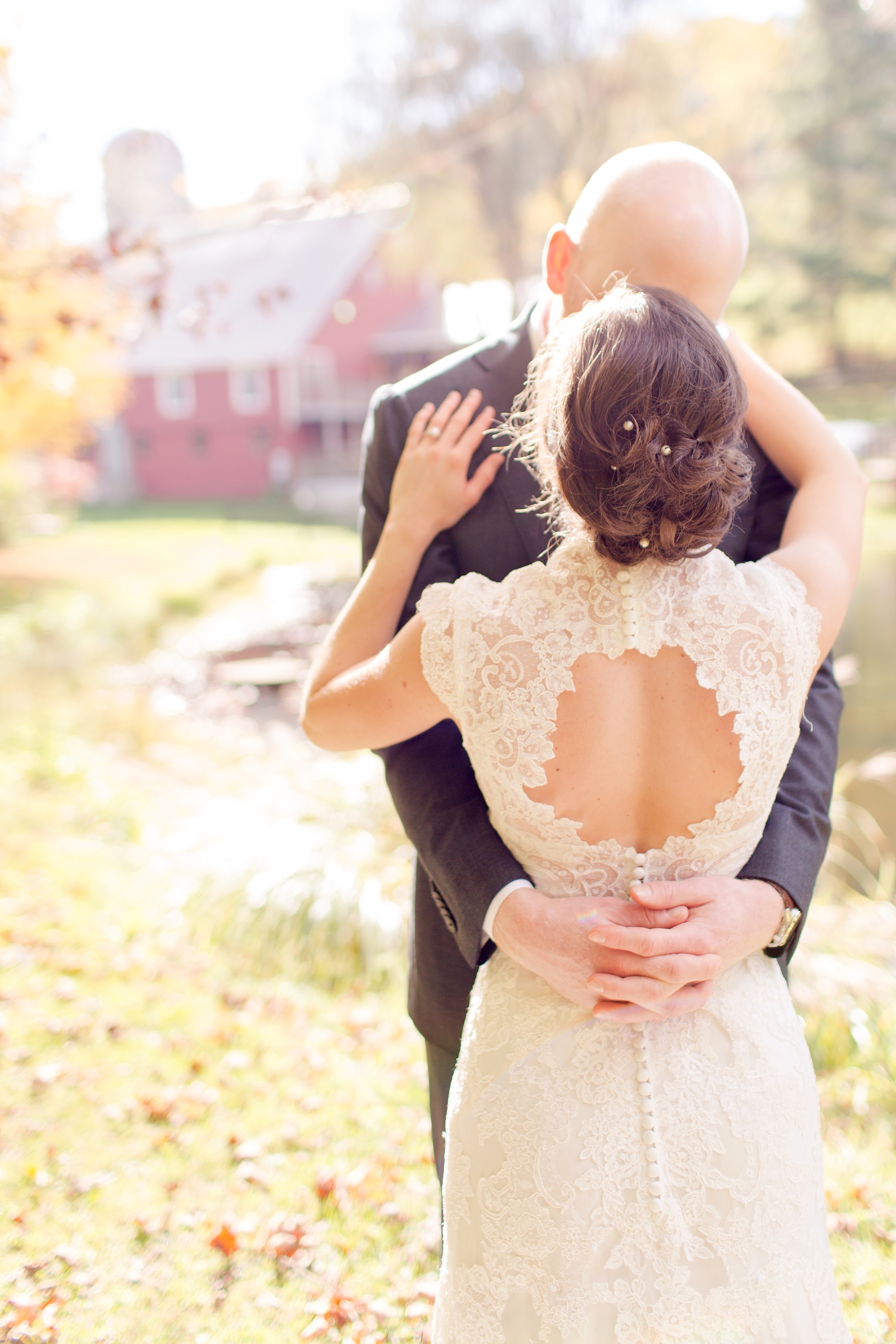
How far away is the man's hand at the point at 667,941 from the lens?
5.15ft

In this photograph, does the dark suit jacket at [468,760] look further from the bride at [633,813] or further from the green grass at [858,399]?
the green grass at [858,399]

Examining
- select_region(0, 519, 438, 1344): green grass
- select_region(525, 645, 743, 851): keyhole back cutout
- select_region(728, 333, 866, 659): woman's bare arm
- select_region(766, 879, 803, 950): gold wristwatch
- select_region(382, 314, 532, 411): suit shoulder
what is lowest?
select_region(0, 519, 438, 1344): green grass

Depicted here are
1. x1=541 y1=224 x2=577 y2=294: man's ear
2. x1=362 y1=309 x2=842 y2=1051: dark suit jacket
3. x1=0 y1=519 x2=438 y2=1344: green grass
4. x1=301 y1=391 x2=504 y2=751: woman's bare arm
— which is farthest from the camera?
x1=0 y1=519 x2=438 y2=1344: green grass

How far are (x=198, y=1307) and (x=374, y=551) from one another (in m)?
2.40

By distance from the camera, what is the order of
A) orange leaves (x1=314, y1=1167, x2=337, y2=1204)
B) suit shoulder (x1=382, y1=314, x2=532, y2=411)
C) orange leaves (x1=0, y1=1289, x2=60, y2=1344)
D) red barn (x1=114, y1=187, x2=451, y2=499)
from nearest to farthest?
suit shoulder (x1=382, y1=314, x2=532, y2=411) < orange leaves (x1=0, y1=1289, x2=60, y2=1344) < orange leaves (x1=314, y1=1167, x2=337, y2=1204) < red barn (x1=114, y1=187, x2=451, y2=499)

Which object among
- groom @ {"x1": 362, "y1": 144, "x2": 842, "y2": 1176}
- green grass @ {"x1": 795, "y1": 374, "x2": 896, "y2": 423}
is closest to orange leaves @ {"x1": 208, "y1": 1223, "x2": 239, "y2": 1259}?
groom @ {"x1": 362, "y1": 144, "x2": 842, "y2": 1176}

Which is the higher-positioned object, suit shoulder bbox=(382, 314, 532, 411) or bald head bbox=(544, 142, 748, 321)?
bald head bbox=(544, 142, 748, 321)

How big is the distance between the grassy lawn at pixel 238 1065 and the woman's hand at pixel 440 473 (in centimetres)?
248

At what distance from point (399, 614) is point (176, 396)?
127 ft

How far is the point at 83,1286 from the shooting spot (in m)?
3.14

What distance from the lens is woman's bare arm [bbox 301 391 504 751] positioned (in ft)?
5.62

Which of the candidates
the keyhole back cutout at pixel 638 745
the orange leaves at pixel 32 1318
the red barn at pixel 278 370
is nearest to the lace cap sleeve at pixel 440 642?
the keyhole back cutout at pixel 638 745

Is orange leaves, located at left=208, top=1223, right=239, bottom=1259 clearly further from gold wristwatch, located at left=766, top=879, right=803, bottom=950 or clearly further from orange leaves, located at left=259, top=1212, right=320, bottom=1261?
gold wristwatch, located at left=766, top=879, right=803, bottom=950

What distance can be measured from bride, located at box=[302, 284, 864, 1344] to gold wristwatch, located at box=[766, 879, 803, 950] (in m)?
0.16
